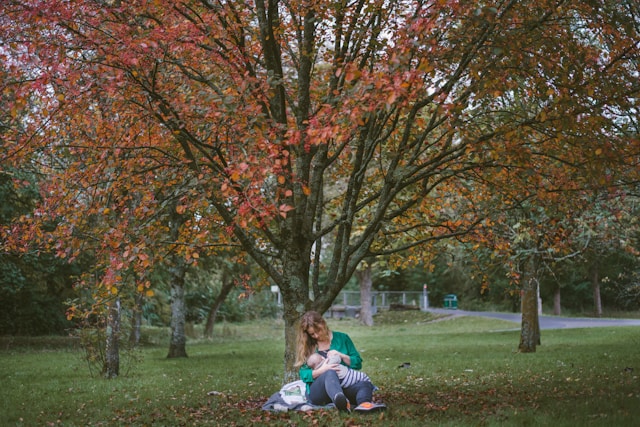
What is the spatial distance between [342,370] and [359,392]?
33cm

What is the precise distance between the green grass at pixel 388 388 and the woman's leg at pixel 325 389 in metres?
0.27

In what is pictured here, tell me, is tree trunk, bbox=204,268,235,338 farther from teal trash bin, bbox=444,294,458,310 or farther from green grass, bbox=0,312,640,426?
teal trash bin, bbox=444,294,458,310

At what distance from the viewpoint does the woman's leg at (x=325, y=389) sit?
7.72 meters

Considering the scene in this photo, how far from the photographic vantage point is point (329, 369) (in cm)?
786

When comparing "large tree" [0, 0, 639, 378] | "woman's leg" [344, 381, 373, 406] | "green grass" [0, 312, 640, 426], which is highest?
"large tree" [0, 0, 639, 378]

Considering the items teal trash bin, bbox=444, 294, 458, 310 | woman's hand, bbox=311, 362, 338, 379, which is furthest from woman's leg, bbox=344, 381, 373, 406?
teal trash bin, bbox=444, 294, 458, 310

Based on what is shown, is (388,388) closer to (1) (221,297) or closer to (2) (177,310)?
(2) (177,310)

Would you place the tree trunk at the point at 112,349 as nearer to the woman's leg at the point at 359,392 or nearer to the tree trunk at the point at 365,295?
the woman's leg at the point at 359,392

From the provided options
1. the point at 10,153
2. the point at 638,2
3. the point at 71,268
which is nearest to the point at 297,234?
the point at 10,153

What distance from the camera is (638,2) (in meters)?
7.40

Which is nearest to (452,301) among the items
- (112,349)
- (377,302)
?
(377,302)

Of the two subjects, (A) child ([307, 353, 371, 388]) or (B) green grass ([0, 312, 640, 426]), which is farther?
(A) child ([307, 353, 371, 388])

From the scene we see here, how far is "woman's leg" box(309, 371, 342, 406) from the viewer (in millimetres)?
7716

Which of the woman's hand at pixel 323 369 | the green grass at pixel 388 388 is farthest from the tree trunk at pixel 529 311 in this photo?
the woman's hand at pixel 323 369
